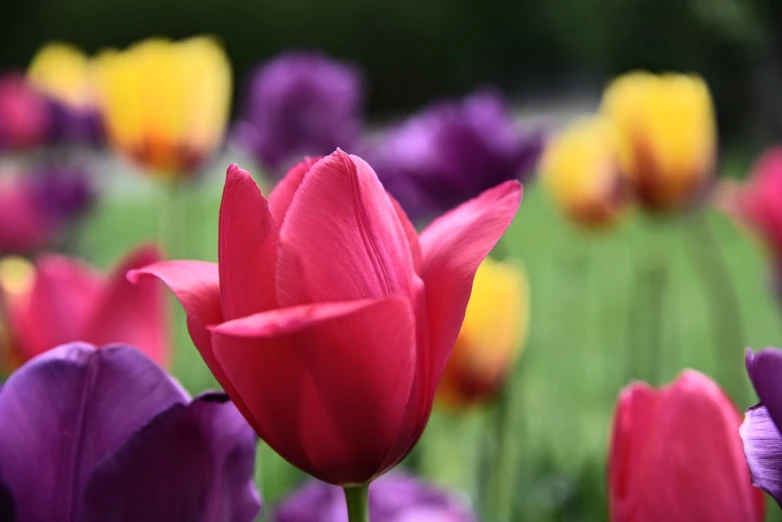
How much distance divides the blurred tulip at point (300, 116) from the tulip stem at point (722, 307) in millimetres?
532

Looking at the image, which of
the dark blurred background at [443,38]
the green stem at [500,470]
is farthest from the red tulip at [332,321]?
the dark blurred background at [443,38]

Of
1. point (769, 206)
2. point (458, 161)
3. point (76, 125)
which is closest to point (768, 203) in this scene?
point (769, 206)

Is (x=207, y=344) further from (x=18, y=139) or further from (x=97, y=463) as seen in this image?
(x=18, y=139)

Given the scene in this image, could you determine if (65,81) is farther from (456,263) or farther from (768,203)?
(456,263)

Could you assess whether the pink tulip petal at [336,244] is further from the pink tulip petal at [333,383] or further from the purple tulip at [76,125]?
the purple tulip at [76,125]

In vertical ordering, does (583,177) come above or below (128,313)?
below

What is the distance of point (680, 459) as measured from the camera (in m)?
0.27

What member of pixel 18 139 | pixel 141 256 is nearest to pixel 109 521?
pixel 141 256

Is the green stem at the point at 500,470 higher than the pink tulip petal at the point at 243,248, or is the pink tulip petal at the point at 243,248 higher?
the pink tulip petal at the point at 243,248

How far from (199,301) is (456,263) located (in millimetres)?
66

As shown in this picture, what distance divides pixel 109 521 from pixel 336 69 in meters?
1.02

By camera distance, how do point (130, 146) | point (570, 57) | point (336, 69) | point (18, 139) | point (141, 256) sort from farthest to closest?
1. point (570, 57)
2. point (18, 139)
3. point (336, 69)
4. point (130, 146)
5. point (141, 256)

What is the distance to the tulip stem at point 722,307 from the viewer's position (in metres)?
1.24

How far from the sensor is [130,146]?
105 centimetres
